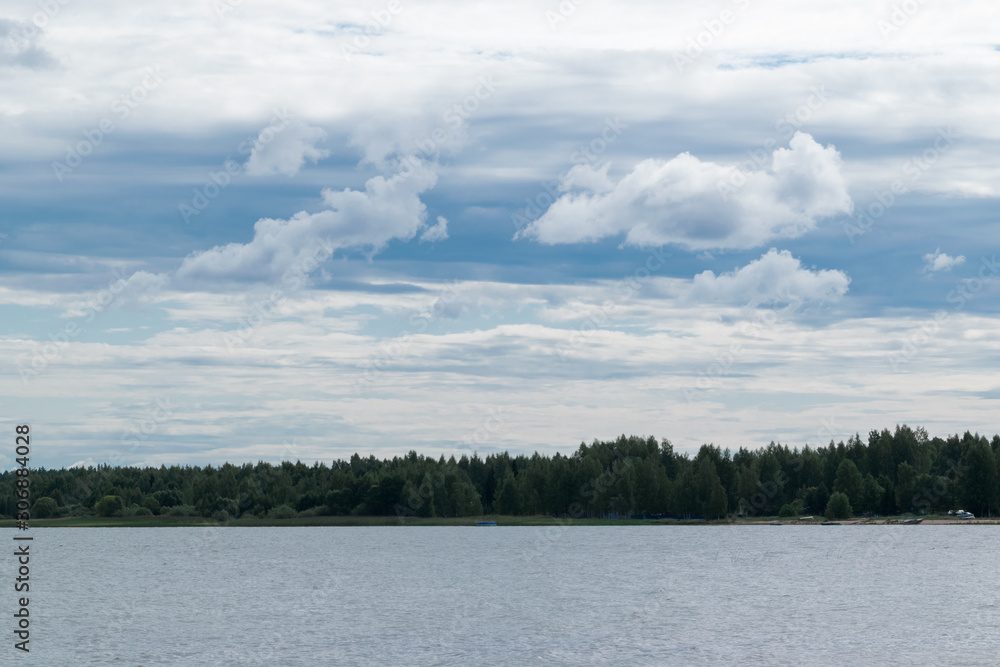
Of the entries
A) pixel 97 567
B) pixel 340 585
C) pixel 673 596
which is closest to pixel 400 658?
pixel 673 596

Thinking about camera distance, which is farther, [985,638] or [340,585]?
[340,585]

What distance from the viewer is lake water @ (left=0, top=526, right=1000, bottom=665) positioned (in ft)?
219

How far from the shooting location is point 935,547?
7603 inches

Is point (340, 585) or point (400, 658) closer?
point (400, 658)

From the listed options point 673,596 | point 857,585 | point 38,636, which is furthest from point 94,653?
point 857,585

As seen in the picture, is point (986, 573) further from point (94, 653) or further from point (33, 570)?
point (33, 570)

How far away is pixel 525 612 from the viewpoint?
295 feet

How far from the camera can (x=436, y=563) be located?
160250 millimetres

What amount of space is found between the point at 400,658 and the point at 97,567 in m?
124

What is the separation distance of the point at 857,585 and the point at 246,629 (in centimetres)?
7005

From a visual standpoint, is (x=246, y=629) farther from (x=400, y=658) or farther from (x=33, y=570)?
(x=33, y=570)

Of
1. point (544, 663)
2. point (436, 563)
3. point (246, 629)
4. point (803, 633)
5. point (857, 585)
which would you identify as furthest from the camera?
point (436, 563)

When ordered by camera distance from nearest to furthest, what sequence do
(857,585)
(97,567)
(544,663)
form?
(544,663) < (857,585) < (97,567)

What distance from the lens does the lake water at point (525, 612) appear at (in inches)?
2628
